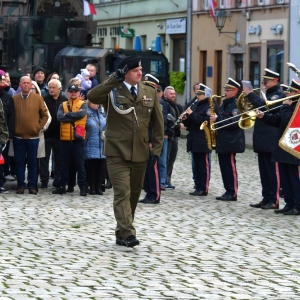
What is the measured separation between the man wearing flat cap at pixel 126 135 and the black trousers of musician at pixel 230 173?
17.3 feet

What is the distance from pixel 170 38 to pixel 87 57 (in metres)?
21.1

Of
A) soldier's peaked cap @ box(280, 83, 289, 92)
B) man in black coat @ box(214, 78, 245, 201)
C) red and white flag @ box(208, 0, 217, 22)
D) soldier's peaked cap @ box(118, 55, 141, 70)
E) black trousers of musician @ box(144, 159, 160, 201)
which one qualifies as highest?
red and white flag @ box(208, 0, 217, 22)

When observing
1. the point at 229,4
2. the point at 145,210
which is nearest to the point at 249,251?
the point at 145,210

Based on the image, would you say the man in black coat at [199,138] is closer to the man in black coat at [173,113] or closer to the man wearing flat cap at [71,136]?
the man in black coat at [173,113]

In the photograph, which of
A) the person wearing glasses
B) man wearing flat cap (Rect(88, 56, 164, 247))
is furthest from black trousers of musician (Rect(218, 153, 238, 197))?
man wearing flat cap (Rect(88, 56, 164, 247))

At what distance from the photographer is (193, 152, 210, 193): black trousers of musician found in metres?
18.0

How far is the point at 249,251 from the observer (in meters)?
11.6

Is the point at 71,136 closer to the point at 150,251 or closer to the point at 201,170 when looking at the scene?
the point at 201,170

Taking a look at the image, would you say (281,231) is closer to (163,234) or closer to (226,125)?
(163,234)

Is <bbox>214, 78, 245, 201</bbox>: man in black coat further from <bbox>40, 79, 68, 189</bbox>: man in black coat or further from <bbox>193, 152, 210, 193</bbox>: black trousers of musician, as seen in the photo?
<bbox>40, 79, 68, 189</bbox>: man in black coat

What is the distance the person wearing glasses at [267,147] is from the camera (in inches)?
623

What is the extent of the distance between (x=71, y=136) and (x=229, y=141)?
233 cm

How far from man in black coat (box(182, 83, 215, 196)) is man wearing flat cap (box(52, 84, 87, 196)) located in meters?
1.67

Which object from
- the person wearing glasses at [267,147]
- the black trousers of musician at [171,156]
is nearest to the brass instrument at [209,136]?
the person wearing glasses at [267,147]
